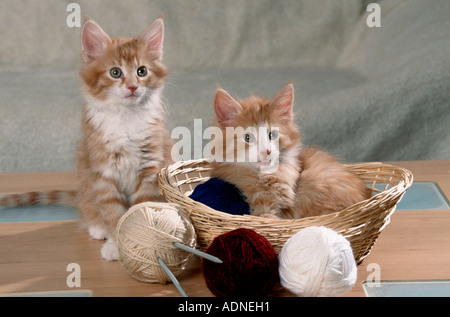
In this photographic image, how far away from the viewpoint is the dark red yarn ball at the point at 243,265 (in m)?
1.28

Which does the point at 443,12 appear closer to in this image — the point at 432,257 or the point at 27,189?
the point at 432,257

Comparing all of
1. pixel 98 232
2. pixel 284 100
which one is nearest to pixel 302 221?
pixel 284 100

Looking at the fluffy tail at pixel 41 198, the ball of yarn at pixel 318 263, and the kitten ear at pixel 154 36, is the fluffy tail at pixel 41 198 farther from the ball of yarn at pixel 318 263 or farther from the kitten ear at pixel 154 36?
the ball of yarn at pixel 318 263

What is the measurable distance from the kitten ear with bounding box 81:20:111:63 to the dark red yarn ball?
615 mm

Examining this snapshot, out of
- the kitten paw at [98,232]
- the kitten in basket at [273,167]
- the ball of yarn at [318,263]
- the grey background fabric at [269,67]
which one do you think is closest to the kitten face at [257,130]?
the kitten in basket at [273,167]

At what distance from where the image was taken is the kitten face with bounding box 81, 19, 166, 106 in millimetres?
1582

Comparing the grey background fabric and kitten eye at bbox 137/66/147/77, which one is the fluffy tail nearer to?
kitten eye at bbox 137/66/147/77

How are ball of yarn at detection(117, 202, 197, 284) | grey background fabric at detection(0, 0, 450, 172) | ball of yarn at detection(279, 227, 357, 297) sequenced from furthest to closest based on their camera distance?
grey background fabric at detection(0, 0, 450, 172), ball of yarn at detection(117, 202, 197, 284), ball of yarn at detection(279, 227, 357, 297)

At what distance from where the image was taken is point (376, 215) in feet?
4.61

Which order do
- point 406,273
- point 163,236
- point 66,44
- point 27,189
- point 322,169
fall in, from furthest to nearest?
1. point 66,44
2. point 27,189
3. point 322,169
4. point 406,273
5. point 163,236

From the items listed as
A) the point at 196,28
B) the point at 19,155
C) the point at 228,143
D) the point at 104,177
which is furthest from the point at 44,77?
the point at 228,143

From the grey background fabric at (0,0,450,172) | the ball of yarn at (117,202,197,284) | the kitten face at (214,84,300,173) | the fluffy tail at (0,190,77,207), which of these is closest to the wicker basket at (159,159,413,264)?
the ball of yarn at (117,202,197,284)

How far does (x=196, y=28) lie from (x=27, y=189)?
3.79 feet

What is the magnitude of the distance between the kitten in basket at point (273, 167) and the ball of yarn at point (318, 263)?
8.0 inches
